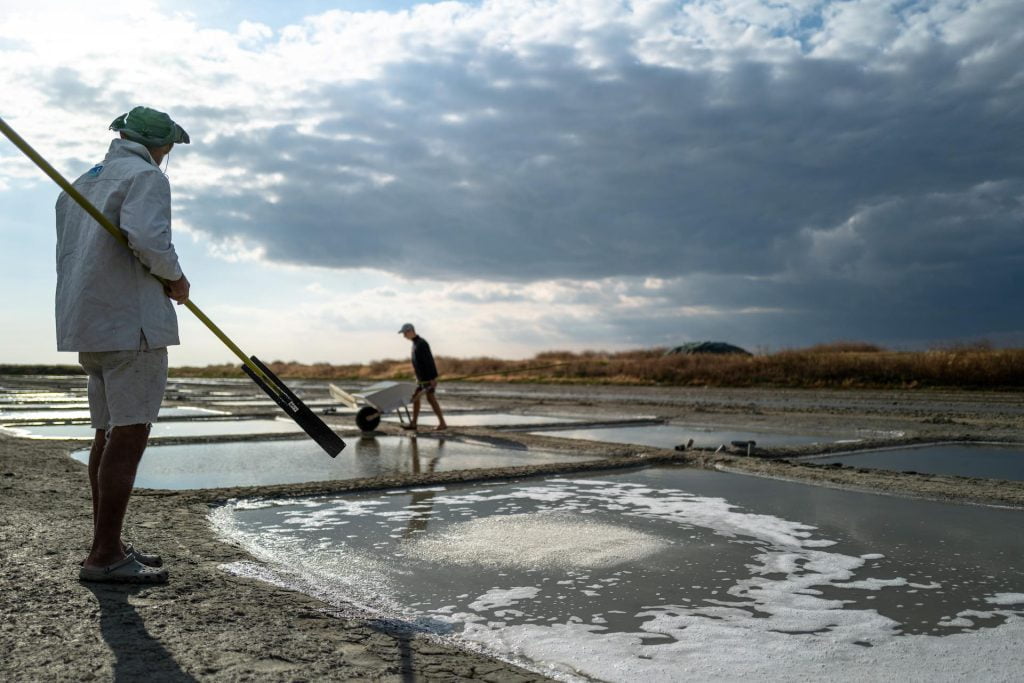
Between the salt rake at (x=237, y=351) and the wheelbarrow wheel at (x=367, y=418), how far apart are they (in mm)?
6919

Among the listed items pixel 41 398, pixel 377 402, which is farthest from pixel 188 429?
pixel 41 398

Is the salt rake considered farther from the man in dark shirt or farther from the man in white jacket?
the man in dark shirt

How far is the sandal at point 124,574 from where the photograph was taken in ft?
12.4

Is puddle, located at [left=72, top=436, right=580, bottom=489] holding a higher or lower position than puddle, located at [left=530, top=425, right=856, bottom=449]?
lower

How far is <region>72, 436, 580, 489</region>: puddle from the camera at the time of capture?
7.57 m

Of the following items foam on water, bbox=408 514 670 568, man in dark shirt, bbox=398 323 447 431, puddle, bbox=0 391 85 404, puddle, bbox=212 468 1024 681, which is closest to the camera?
puddle, bbox=212 468 1024 681

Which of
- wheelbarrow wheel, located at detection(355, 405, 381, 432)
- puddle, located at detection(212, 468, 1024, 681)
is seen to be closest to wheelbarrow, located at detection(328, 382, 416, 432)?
wheelbarrow wheel, located at detection(355, 405, 381, 432)

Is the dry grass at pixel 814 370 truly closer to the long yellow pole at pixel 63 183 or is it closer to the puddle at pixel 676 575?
the puddle at pixel 676 575

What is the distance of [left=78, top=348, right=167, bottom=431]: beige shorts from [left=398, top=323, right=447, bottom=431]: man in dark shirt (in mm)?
8579

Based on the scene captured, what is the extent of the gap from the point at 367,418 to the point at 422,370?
4.18 ft

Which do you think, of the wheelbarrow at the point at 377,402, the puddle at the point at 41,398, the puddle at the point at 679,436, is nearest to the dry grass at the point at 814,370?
the puddle at the point at 679,436

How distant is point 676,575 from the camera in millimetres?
4195

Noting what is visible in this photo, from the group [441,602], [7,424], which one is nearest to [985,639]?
[441,602]

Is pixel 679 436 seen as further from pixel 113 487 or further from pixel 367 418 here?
pixel 113 487
